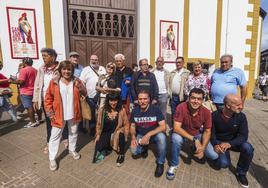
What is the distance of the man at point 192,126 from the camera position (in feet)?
8.77

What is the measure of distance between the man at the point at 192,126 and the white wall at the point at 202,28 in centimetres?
639

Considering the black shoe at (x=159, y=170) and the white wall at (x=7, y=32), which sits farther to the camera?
the white wall at (x=7, y=32)

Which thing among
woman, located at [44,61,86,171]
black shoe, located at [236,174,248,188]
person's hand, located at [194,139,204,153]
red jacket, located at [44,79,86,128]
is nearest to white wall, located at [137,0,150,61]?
woman, located at [44,61,86,171]

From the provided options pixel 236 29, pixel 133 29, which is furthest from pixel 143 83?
pixel 236 29

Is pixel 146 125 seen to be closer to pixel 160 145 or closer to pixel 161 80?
pixel 160 145

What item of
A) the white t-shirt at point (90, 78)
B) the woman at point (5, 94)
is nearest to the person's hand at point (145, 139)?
the white t-shirt at point (90, 78)

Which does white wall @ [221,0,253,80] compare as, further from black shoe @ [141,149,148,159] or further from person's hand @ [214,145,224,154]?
black shoe @ [141,149,148,159]

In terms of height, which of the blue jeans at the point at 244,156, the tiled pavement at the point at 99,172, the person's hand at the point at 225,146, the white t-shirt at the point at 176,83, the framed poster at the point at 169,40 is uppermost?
the framed poster at the point at 169,40

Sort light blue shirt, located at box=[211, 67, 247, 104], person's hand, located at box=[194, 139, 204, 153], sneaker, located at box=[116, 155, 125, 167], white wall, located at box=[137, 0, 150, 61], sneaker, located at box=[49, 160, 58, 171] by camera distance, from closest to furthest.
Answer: person's hand, located at box=[194, 139, 204, 153]
sneaker, located at box=[49, 160, 58, 171]
sneaker, located at box=[116, 155, 125, 167]
light blue shirt, located at box=[211, 67, 247, 104]
white wall, located at box=[137, 0, 150, 61]

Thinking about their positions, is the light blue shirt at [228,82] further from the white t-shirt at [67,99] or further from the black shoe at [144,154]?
the white t-shirt at [67,99]

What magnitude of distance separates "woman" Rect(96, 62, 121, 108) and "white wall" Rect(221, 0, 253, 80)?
7.39 metres

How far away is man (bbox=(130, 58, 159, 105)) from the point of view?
3840 mm

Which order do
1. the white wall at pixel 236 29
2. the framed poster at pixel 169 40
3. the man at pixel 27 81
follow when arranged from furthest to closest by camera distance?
1. the white wall at pixel 236 29
2. the framed poster at pixel 169 40
3. the man at pixel 27 81

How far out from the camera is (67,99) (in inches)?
110
